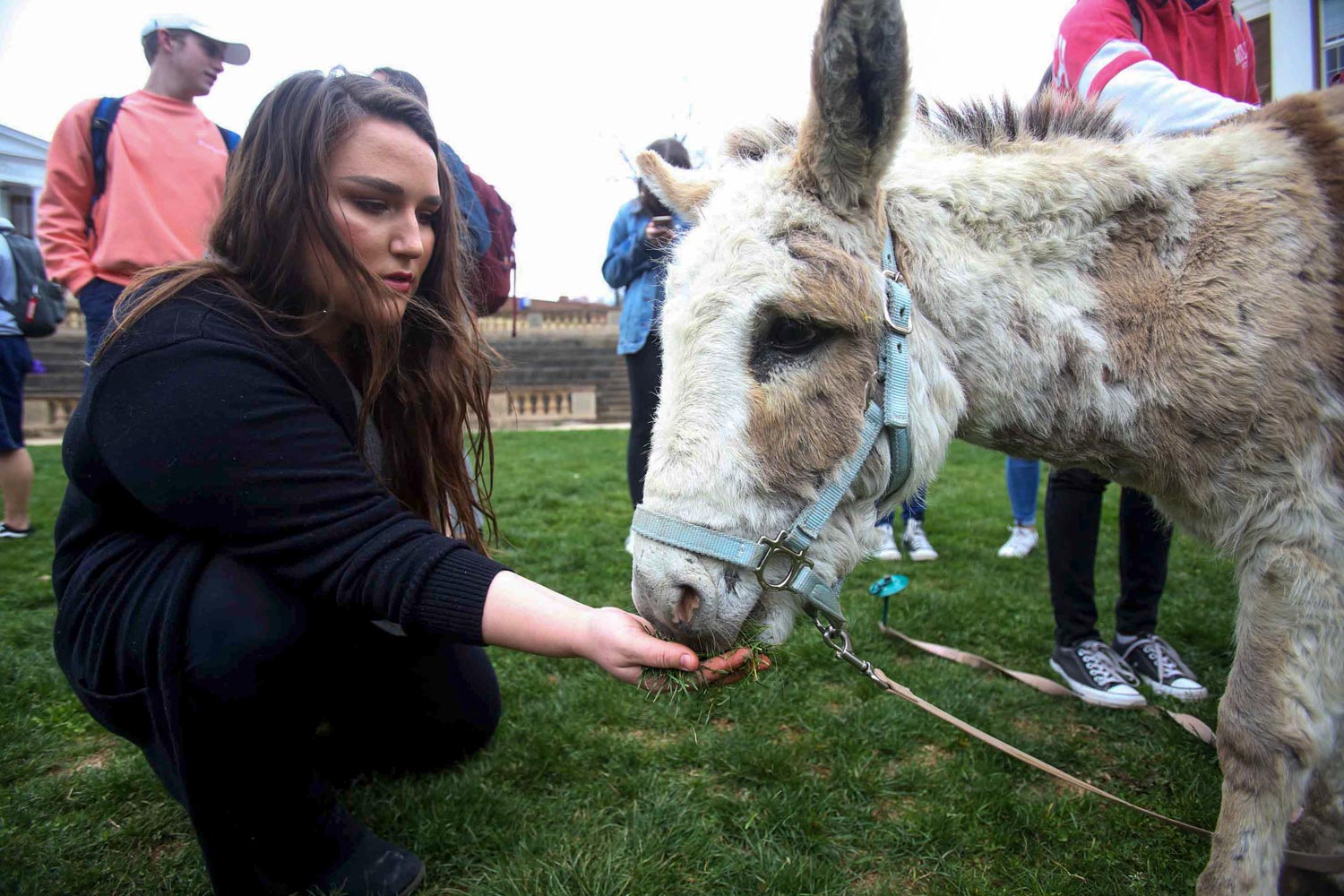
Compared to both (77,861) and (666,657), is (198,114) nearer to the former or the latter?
(77,861)

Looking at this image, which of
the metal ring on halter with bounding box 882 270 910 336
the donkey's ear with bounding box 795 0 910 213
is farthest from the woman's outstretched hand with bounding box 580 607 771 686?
the donkey's ear with bounding box 795 0 910 213

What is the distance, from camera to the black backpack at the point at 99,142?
143 inches

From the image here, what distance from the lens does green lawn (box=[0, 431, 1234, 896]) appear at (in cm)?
213

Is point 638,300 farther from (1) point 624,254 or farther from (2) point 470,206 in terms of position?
(2) point 470,206

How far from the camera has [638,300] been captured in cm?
486

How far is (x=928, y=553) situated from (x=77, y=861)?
187 inches

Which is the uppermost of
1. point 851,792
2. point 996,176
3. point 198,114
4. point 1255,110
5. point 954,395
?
point 198,114

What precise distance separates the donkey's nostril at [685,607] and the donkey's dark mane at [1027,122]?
4.61 ft

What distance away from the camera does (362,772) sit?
8.68ft

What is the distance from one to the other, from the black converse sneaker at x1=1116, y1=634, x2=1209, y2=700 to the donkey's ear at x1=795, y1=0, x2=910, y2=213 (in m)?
2.72

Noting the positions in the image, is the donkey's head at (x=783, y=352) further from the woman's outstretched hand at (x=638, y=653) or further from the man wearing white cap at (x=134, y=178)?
the man wearing white cap at (x=134, y=178)

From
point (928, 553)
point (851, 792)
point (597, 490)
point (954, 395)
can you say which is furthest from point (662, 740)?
point (597, 490)

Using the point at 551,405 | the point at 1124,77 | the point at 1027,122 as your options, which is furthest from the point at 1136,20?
the point at 551,405

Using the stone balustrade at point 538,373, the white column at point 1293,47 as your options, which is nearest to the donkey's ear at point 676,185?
the white column at point 1293,47
